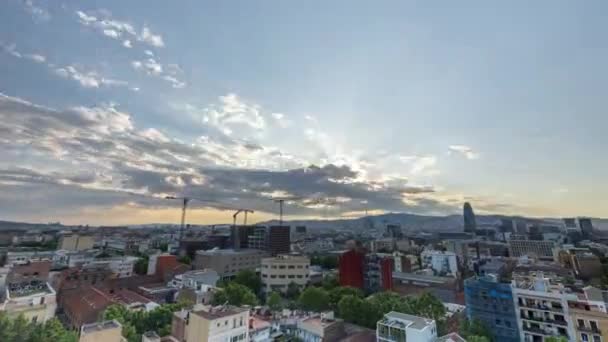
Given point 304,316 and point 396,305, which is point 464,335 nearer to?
point 396,305

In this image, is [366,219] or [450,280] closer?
[450,280]

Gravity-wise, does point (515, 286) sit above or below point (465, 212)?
below

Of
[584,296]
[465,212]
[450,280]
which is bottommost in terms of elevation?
[450,280]

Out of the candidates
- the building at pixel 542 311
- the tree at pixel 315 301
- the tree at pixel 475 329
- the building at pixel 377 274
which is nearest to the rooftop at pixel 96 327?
the tree at pixel 315 301

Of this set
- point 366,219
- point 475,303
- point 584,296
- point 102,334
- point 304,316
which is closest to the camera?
point 102,334

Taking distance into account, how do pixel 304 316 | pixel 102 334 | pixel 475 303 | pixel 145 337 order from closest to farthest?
pixel 102 334 → pixel 145 337 → pixel 304 316 → pixel 475 303

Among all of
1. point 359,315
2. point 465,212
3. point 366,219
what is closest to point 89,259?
point 359,315

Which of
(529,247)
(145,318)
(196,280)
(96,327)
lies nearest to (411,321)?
(96,327)

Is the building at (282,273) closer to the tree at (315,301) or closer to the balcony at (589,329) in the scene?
the tree at (315,301)

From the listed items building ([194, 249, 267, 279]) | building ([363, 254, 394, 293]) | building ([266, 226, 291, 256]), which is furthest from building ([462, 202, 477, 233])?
building ([194, 249, 267, 279])
